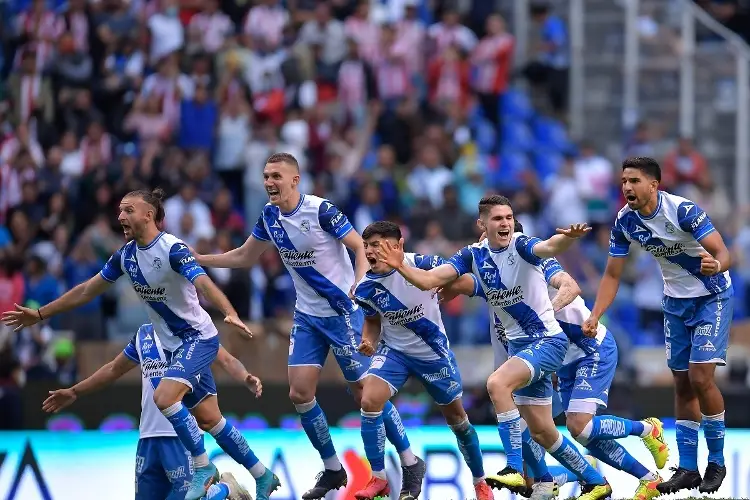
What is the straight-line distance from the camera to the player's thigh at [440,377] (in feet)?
42.7

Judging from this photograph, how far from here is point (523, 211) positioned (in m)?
20.4

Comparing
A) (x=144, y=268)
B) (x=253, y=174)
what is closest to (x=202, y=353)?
(x=144, y=268)

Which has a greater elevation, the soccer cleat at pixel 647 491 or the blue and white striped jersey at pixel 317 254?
the blue and white striped jersey at pixel 317 254

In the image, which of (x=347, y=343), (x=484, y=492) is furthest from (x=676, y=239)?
(x=347, y=343)

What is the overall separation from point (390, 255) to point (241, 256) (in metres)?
2.32

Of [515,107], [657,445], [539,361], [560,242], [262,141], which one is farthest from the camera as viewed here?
[515,107]

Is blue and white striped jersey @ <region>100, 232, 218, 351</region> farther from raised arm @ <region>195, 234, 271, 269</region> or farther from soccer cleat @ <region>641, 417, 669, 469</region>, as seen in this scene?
soccer cleat @ <region>641, 417, 669, 469</region>

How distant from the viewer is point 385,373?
1288cm

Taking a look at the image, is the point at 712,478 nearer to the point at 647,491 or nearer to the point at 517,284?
the point at 647,491

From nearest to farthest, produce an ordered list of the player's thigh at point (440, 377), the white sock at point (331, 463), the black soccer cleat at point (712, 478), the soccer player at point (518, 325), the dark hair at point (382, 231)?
the soccer player at point (518, 325) < the dark hair at point (382, 231) < the black soccer cleat at point (712, 478) < the player's thigh at point (440, 377) < the white sock at point (331, 463)

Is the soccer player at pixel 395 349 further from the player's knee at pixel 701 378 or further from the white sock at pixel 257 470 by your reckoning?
the player's knee at pixel 701 378

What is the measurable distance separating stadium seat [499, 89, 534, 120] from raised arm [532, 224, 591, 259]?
10664 millimetres

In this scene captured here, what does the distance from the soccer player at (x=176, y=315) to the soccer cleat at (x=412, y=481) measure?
1303 mm

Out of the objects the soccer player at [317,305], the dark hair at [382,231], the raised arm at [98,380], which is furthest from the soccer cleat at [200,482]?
the dark hair at [382,231]
